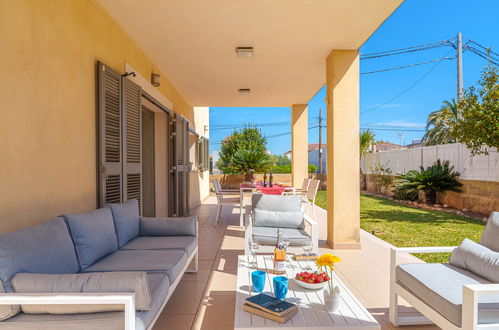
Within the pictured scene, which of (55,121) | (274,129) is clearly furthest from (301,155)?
(274,129)

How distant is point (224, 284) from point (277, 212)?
1302mm

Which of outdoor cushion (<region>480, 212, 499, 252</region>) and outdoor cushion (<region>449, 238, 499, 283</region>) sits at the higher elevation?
outdoor cushion (<region>480, 212, 499, 252</region>)

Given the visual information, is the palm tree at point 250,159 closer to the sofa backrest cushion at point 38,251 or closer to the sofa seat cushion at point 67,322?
the sofa backrest cushion at point 38,251

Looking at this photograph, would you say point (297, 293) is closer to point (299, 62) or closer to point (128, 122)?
point (128, 122)

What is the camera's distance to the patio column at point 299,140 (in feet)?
29.7

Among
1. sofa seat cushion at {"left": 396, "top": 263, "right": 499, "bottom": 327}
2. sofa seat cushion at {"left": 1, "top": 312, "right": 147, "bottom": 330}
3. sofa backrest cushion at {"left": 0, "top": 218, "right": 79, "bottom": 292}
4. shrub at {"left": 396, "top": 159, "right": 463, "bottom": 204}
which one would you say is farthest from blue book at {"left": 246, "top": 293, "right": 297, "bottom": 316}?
shrub at {"left": 396, "top": 159, "right": 463, "bottom": 204}

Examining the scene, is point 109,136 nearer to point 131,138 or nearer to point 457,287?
point 131,138

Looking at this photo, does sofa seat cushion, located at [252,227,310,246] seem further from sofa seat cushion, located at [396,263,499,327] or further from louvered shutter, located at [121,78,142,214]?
louvered shutter, located at [121,78,142,214]

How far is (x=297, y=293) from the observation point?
2127 mm

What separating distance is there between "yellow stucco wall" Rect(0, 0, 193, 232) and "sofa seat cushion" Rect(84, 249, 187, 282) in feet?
1.93

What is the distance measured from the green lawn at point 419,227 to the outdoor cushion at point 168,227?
2980mm

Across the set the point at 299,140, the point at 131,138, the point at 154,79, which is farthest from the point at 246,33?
the point at 299,140

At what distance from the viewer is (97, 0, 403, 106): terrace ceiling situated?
3.44 meters

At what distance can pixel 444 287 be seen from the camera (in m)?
2.00
